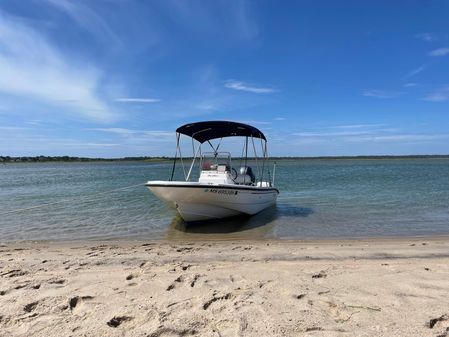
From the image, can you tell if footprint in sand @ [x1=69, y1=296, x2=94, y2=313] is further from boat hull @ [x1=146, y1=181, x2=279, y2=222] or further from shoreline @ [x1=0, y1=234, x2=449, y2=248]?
boat hull @ [x1=146, y1=181, x2=279, y2=222]

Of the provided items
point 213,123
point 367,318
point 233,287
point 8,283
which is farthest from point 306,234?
point 8,283

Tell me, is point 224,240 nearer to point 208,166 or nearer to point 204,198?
point 204,198

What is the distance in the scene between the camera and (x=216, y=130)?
1378 centimetres

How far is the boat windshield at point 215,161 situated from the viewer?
13.1 metres

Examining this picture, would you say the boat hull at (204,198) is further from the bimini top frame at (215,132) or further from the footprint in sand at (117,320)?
the footprint in sand at (117,320)

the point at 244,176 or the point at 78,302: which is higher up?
the point at 244,176

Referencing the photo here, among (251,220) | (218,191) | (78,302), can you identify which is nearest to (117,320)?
(78,302)

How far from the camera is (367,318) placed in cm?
381

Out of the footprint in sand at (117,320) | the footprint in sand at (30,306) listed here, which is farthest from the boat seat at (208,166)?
the footprint in sand at (117,320)

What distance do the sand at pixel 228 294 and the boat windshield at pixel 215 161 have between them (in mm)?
5859

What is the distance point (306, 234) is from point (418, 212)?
558 cm

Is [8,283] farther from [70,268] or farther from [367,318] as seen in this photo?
[367,318]

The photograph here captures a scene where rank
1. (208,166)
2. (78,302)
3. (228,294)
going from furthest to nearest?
(208,166) < (228,294) < (78,302)

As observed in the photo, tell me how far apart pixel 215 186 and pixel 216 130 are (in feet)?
11.5
